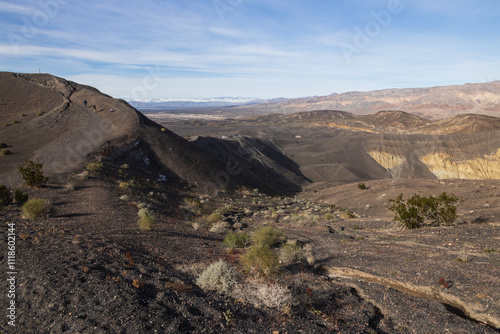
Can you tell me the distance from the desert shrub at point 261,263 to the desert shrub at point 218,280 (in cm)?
90

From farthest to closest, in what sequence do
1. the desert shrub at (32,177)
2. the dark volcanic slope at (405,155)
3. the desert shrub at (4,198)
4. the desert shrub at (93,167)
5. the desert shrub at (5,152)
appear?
the dark volcanic slope at (405,155), the desert shrub at (5,152), the desert shrub at (93,167), the desert shrub at (32,177), the desert shrub at (4,198)

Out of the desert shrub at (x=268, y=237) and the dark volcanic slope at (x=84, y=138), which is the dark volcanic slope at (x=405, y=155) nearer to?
the dark volcanic slope at (x=84, y=138)

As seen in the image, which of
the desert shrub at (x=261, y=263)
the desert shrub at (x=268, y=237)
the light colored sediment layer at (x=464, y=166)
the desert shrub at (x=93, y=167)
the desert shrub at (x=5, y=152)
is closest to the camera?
the desert shrub at (x=261, y=263)

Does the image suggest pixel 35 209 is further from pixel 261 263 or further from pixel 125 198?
pixel 261 263

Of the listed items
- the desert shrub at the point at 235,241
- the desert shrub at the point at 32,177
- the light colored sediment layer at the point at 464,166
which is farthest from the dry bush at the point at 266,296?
the light colored sediment layer at the point at 464,166

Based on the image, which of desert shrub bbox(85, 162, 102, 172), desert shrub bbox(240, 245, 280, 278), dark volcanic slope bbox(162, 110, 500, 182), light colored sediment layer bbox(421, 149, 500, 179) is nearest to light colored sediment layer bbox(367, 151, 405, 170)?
dark volcanic slope bbox(162, 110, 500, 182)

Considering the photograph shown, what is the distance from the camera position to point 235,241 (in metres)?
10.4

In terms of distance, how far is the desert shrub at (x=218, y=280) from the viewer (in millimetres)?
6258

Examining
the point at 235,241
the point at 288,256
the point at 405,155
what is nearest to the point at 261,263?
the point at 288,256

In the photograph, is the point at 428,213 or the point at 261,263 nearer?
the point at 261,263

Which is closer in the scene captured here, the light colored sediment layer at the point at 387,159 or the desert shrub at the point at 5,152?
the desert shrub at the point at 5,152

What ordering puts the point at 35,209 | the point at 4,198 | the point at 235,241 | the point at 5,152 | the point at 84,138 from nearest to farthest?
the point at 35,209 < the point at 235,241 < the point at 4,198 < the point at 5,152 < the point at 84,138

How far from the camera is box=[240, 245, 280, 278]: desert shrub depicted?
716cm

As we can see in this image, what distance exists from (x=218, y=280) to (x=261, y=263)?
4.22 ft
